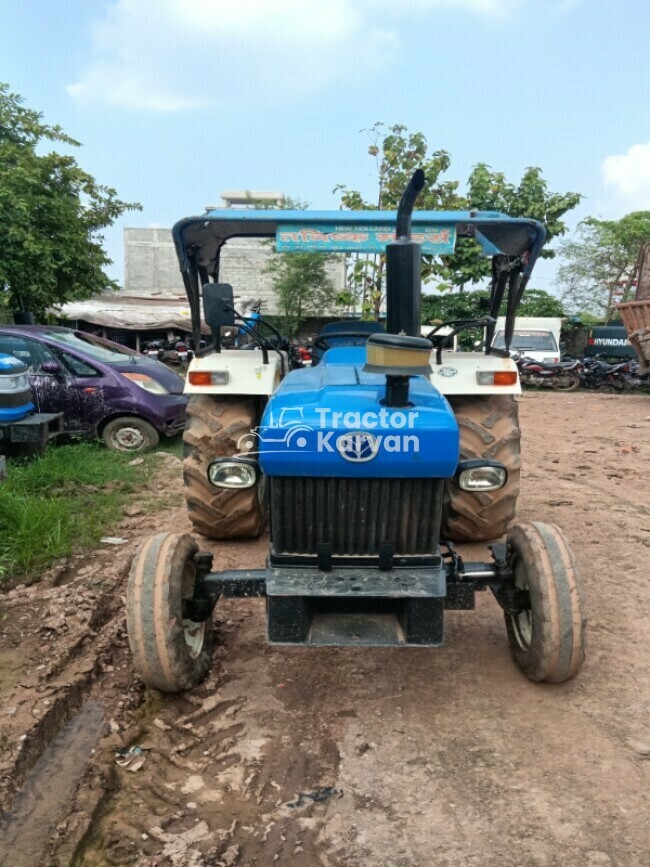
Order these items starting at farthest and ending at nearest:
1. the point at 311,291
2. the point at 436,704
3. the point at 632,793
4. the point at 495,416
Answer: the point at 311,291 < the point at 495,416 < the point at 436,704 < the point at 632,793

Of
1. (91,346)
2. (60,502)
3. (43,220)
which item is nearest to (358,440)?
(60,502)

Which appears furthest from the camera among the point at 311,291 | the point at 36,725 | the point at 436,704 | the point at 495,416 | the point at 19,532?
the point at 311,291

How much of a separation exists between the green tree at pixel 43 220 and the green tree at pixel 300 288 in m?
9.21

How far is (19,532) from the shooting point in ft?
16.2

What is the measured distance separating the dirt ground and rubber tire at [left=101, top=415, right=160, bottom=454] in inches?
158

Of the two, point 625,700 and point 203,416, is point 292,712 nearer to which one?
point 625,700

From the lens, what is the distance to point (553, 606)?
2990mm

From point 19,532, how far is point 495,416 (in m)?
3.47

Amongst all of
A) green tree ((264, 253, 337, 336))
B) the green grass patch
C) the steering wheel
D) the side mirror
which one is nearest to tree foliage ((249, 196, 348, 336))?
green tree ((264, 253, 337, 336))

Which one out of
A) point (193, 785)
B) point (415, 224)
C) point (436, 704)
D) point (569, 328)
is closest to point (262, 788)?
point (193, 785)

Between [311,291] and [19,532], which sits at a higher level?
[311,291]

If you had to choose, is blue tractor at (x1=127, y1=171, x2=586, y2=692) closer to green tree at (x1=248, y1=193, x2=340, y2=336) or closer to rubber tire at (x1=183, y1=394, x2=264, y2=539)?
rubber tire at (x1=183, y1=394, x2=264, y2=539)

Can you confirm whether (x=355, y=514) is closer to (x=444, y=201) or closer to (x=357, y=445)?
(x=357, y=445)

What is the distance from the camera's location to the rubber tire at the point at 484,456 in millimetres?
4430
